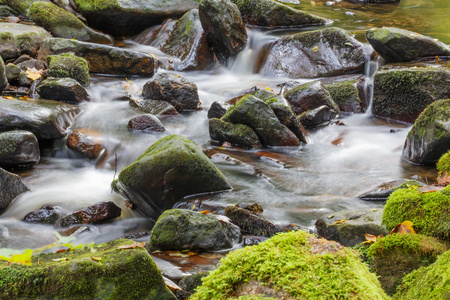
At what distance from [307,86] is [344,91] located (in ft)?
4.14

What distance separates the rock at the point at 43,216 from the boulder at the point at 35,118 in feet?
7.28

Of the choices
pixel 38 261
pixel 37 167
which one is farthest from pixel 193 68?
pixel 38 261

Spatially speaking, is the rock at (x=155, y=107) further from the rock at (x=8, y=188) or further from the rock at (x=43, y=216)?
the rock at (x=43, y=216)

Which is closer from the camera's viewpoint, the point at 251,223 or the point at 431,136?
the point at 251,223

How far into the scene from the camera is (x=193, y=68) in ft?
40.9

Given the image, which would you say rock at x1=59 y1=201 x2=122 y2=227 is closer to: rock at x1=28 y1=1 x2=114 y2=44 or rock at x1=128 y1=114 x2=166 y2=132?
rock at x1=128 y1=114 x2=166 y2=132

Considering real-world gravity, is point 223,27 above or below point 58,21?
above

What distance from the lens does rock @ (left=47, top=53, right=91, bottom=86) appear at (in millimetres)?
9641

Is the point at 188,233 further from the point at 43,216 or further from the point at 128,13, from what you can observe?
the point at 128,13

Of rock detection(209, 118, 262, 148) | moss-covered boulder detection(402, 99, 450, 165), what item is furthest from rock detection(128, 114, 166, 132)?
moss-covered boulder detection(402, 99, 450, 165)

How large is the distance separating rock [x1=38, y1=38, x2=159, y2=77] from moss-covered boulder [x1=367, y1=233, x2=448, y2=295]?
32.0 feet

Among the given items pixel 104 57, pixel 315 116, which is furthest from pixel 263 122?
pixel 104 57

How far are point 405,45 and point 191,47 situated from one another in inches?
239

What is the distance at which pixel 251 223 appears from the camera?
4996 mm
